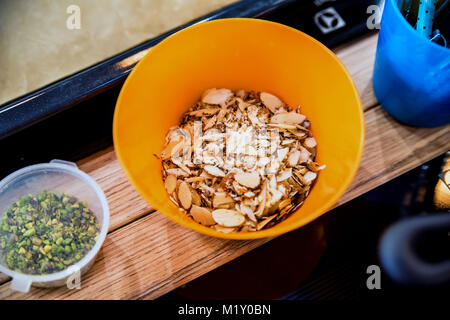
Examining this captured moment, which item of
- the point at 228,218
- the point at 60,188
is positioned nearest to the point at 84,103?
the point at 60,188

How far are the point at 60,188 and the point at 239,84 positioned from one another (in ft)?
1.53

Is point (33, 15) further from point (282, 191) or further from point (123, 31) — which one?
point (282, 191)

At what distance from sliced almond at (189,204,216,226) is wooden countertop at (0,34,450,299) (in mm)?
90

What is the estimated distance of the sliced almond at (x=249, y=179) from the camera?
69 centimetres

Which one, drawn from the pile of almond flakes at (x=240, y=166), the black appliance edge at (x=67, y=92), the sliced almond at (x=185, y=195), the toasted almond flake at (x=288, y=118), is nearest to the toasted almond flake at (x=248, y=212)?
the pile of almond flakes at (x=240, y=166)

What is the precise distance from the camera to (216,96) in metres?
0.81

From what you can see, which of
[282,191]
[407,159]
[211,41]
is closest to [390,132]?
[407,159]

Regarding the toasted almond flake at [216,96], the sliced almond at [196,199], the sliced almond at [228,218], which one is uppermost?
the toasted almond flake at [216,96]

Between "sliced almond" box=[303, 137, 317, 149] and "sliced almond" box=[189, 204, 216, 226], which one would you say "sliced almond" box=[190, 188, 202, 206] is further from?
"sliced almond" box=[303, 137, 317, 149]

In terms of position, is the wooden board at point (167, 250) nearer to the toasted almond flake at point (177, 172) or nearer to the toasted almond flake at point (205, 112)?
the toasted almond flake at point (177, 172)

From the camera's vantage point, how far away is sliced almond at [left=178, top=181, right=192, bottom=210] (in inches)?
27.5

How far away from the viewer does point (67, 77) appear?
0.83 meters

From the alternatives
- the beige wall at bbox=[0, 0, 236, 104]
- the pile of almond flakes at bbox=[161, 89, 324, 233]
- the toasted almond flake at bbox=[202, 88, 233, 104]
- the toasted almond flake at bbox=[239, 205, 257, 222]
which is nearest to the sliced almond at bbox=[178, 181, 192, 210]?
the pile of almond flakes at bbox=[161, 89, 324, 233]

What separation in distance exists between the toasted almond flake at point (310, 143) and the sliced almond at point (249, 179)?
133 mm
